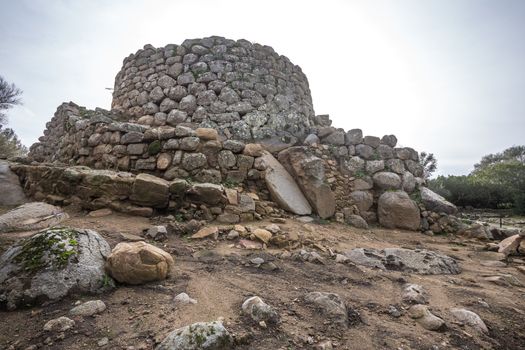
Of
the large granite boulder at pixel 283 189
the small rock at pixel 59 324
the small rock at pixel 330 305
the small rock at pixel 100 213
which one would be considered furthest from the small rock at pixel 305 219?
the small rock at pixel 59 324

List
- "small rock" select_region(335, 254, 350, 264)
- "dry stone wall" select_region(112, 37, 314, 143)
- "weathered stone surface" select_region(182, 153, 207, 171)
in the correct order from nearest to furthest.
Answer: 1. "small rock" select_region(335, 254, 350, 264)
2. "weathered stone surface" select_region(182, 153, 207, 171)
3. "dry stone wall" select_region(112, 37, 314, 143)

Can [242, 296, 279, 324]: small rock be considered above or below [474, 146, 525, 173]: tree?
below

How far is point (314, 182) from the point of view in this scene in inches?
211

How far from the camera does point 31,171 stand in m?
4.38

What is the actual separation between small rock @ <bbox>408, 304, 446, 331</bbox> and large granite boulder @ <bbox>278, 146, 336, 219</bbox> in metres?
3.12

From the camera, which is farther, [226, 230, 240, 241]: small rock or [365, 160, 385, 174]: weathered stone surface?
[365, 160, 385, 174]: weathered stone surface

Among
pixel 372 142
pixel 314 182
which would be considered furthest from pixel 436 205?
pixel 314 182

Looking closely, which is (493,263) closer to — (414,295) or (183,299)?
(414,295)

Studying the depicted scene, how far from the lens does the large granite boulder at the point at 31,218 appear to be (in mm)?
2998

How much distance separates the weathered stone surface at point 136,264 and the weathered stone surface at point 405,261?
7.51 feet

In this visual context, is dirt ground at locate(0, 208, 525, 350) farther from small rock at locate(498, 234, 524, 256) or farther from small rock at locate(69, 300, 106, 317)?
small rock at locate(498, 234, 524, 256)

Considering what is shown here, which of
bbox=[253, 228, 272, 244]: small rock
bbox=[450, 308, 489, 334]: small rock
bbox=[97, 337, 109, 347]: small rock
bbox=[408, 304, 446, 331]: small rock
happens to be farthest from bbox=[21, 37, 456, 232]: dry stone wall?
bbox=[450, 308, 489, 334]: small rock

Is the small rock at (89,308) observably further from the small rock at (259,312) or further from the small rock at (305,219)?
the small rock at (305,219)

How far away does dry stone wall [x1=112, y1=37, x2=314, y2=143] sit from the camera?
7051 mm
